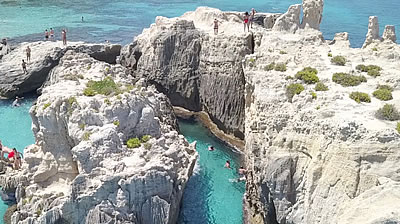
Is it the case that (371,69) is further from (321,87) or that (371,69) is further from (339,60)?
(321,87)

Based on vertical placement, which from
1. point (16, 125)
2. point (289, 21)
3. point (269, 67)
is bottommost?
point (16, 125)

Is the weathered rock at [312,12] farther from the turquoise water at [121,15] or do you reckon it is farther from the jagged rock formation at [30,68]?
the turquoise water at [121,15]

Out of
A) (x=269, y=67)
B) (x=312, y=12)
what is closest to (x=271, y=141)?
(x=269, y=67)

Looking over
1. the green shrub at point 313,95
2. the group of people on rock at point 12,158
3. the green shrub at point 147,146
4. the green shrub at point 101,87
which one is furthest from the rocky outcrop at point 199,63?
the group of people on rock at point 12,158

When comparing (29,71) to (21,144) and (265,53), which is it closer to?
(21,144)

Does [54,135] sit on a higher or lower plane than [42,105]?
lower

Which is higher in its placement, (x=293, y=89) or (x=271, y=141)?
(x=293, y=89)

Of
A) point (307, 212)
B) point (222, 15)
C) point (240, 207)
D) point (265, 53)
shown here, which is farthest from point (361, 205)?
point (222, 15)

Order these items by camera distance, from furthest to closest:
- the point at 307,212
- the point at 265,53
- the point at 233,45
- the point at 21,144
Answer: the point at 233,45 → the point at 21,144 → the point at 265,53 → the point at 307,212
